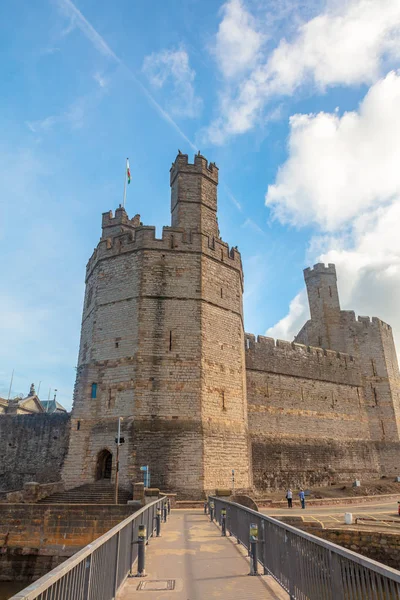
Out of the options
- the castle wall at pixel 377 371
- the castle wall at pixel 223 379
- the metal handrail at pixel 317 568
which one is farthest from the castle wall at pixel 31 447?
the castle wall at pixel 377 371

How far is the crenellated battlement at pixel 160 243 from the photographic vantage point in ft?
61.7

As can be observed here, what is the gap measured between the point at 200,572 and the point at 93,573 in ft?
7.55

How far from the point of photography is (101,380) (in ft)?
57.0

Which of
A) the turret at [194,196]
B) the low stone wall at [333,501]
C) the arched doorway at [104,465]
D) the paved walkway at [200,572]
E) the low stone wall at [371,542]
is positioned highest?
the turret at [194,196]

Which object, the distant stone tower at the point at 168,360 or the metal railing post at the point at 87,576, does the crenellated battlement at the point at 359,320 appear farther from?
the metal railing post at the point at 87,576

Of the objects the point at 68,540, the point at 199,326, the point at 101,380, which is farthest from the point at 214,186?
the point at 68,540

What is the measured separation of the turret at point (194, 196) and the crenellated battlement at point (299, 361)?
7.61 m

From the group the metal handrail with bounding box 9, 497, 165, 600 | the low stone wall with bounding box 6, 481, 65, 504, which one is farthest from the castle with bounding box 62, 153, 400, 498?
the metal handrail with bounding box 9, 497, 165, 600

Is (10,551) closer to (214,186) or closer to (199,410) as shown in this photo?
(199,410)

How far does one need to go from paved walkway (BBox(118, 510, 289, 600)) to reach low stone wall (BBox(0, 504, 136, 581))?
183 inches

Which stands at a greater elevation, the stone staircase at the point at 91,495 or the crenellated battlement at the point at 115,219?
the crenellated battlement at the point at 115,219

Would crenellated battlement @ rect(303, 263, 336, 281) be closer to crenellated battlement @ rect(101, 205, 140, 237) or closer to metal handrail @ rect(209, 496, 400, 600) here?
crenellated battlement @ rect(101, 205, 140, 237)

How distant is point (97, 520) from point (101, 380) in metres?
6.62

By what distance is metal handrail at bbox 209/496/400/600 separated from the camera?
291cm
